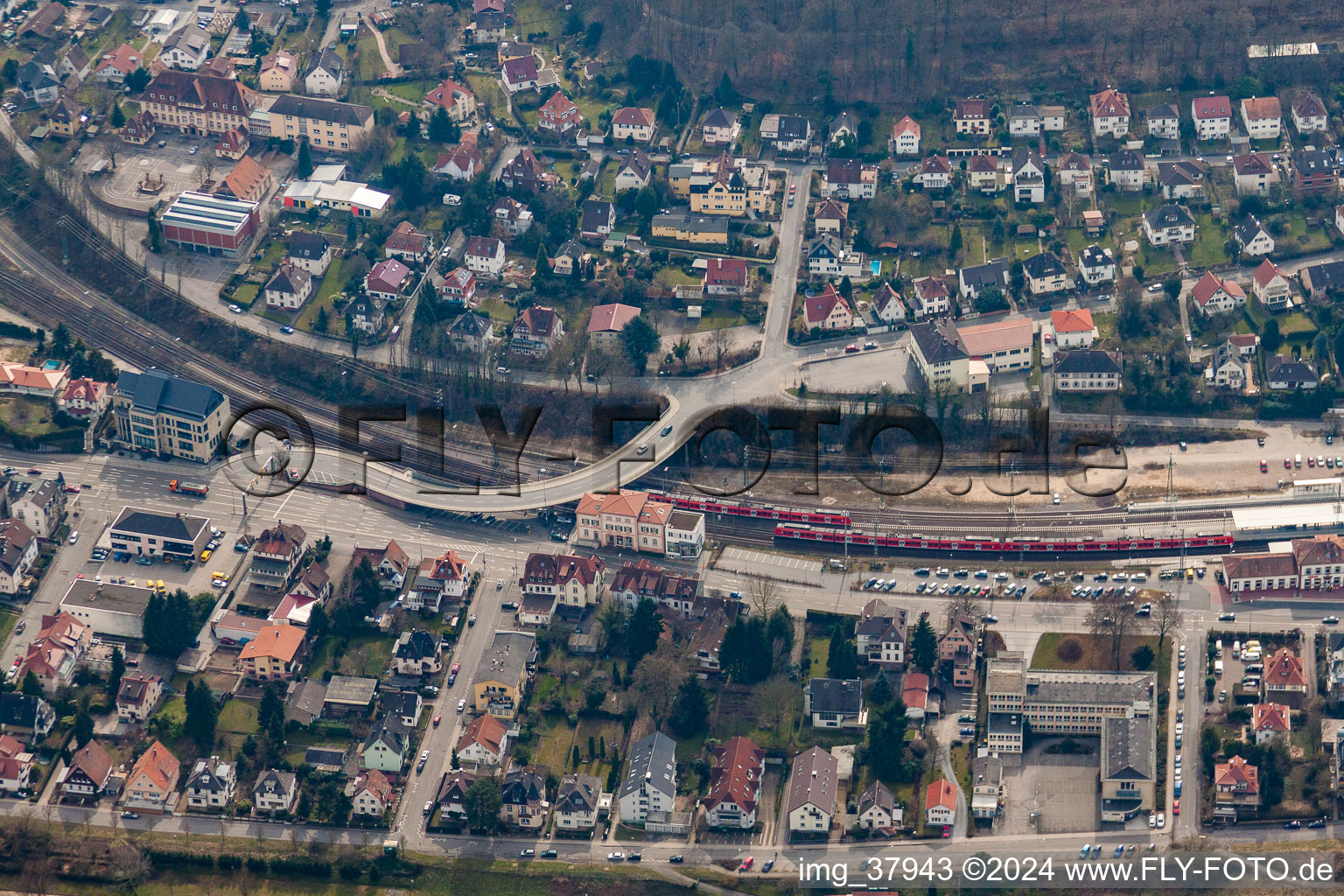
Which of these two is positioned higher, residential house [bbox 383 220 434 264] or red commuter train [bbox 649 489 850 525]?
residential house [bbox 383 220 434 264]

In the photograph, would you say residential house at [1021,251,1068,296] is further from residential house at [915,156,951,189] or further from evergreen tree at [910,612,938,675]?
evergreen tree at [910,612,938,675]

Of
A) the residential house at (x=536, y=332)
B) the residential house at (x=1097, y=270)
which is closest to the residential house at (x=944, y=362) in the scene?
the residential house at (x=1097, y=270)

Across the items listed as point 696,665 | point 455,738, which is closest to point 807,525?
point 696,665

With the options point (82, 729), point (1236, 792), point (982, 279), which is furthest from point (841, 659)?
point (82, 729)

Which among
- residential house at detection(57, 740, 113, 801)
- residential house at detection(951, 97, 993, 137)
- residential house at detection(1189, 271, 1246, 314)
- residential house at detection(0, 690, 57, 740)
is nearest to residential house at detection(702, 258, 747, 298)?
residential house at detection(951, 97, 993, 137)

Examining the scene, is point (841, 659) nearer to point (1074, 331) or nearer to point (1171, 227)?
point (1074, 331)

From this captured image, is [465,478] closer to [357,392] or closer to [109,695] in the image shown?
[357,392]
